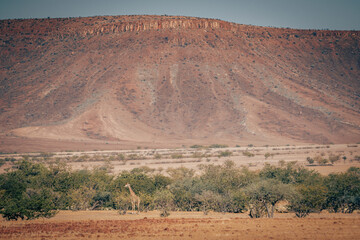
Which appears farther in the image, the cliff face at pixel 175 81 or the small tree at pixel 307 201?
the cliff face at pixel 175 81

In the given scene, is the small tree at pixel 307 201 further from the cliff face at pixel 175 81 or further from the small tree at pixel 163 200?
the cliff face at pixel 175 81

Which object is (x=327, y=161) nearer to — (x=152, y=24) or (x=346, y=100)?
(x=346, y=100)

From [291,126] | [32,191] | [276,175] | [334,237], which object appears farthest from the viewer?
[291,126]

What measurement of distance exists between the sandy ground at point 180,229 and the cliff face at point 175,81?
7553 centimetres

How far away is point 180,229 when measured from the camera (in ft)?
59.9

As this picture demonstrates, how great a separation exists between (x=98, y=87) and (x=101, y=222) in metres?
94.1

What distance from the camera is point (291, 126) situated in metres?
100

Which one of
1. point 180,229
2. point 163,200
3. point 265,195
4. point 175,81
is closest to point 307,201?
point 265,195

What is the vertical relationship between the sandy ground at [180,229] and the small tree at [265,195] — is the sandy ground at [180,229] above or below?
below

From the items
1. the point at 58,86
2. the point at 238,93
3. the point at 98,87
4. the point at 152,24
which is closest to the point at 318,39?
the point at 238,93

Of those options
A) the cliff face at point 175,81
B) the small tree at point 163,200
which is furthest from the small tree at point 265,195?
the cliff face at point 175,81

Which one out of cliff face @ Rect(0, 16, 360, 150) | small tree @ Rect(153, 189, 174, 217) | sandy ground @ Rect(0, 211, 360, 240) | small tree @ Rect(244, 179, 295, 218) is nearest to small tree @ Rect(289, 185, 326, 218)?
small tree @ Rect(244, 179, 295, 218)

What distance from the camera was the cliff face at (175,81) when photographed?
99.9 meters

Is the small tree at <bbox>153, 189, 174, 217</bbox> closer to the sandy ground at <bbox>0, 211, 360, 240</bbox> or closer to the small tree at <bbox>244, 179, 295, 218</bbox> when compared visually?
the sandy ground at <bbox>0, 211, 360, 240</bbox>
